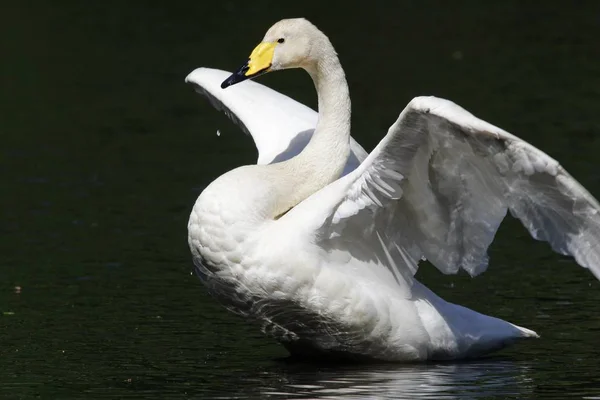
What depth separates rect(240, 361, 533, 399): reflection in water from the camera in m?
9.58

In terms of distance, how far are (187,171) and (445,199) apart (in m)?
8.32

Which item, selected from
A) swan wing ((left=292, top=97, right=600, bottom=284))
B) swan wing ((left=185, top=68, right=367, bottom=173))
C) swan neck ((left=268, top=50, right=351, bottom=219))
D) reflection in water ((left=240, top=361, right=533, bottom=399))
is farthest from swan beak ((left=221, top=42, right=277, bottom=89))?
reflection in water ((left=240, top=361, right=533, bottom=399))

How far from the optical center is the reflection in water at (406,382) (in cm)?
958

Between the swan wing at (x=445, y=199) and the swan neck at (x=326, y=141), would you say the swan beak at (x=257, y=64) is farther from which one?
the swan wing at (x=445, y=199)

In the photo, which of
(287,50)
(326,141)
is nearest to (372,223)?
(326,141)

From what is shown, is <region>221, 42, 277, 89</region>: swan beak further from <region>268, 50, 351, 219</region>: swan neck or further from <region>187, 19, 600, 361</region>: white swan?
<region>268, 50, 351, 219</region>: swan neck

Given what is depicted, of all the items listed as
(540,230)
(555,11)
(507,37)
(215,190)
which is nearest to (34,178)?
(215,190)

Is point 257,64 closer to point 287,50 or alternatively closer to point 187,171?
point 287,50

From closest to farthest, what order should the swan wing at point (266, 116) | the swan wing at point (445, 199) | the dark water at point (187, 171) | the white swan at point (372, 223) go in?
the swan wing at point (445, 199)
the white swan at point (372, 223)
the dark water at point (187, 171)
the swan wing at point (266, 116)

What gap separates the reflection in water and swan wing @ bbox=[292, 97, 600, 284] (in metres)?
0.73

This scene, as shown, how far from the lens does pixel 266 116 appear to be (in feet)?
41.7

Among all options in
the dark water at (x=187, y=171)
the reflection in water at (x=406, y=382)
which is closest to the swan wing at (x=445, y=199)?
the reflection in water at (x=406, y=382)

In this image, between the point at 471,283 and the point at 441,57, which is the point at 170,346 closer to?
the point at 471,283

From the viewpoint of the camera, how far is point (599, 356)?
34.4 feet
